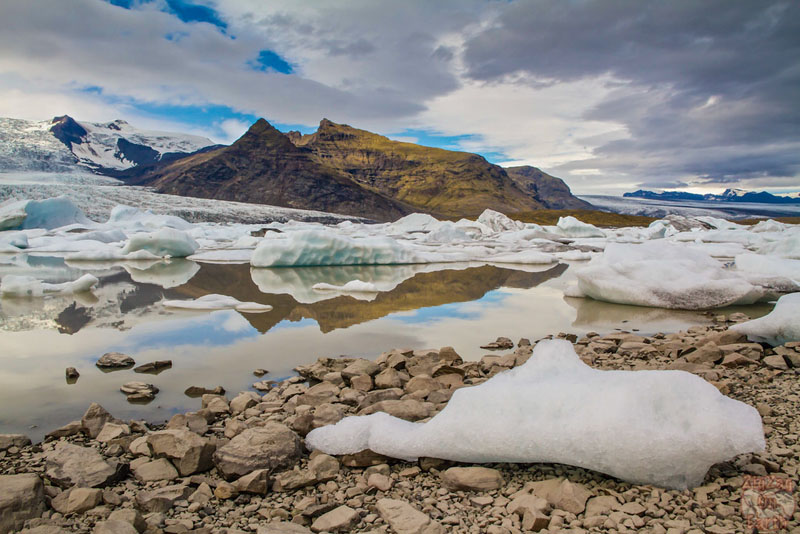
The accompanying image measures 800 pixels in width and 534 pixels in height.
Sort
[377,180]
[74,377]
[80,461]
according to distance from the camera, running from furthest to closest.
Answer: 1. [377,180]
2. [74,377]
3. [80,461]

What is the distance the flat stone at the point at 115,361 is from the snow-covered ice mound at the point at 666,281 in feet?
19.0

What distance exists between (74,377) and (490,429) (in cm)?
325

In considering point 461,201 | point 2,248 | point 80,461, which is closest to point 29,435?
point 80,461

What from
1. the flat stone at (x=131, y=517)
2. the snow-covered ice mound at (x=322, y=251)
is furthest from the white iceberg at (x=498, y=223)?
the flat stone at (x=131, y=517)

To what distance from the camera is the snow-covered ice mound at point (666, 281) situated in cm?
662

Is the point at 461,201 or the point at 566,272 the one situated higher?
the point at 461,201

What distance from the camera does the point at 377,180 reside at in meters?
144

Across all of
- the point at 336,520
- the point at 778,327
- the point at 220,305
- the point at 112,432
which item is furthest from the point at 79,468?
the point at 778,327

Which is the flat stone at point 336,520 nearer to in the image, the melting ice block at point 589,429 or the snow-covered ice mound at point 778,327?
the melting ice block at point 589,429

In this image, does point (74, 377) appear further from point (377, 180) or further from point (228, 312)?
point (377, 180)

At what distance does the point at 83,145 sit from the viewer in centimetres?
15050

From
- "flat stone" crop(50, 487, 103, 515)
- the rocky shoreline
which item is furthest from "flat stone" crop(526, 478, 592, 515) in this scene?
"flat stone" crop(50, 487, 103, 515)

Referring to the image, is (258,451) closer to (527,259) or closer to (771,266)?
(771,266)

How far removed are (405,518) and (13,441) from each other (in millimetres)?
2079
